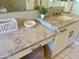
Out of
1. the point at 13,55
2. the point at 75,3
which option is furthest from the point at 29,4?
the point at 75,3

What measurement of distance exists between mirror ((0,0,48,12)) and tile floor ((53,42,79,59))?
1276 millimetres

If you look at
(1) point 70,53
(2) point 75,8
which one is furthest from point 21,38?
(2) point 75,8

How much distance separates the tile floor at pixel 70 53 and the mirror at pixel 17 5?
128 centimetres

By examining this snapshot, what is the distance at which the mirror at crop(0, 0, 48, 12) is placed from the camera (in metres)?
1.41

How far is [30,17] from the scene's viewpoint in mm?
1814

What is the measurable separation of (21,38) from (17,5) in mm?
617

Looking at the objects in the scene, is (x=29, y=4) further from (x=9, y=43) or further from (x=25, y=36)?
(x=9, y=43)

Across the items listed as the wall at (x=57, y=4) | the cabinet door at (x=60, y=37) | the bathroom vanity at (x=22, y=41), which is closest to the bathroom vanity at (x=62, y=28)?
the cabinet door at (x=60, y=37)

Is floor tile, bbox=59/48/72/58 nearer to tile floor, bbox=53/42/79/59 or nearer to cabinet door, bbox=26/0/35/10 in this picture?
tile floor, bbox=53/42/79/59

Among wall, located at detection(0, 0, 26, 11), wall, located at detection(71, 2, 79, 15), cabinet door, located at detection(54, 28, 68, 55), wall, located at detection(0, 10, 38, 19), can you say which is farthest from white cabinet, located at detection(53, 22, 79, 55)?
wall, located at detection(0, 0, 26, 11)

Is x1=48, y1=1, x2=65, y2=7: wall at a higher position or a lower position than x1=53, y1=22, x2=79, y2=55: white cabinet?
higher

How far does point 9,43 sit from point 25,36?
26 cm

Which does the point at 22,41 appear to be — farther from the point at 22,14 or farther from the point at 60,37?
the point at 60,37

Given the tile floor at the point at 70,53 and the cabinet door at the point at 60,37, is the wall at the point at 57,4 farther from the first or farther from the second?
the tile floor at the point at 70,53
